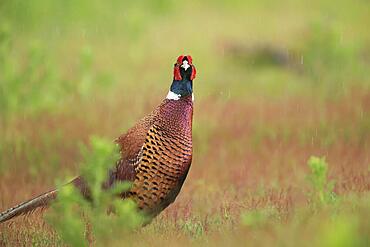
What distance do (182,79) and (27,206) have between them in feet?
5.00

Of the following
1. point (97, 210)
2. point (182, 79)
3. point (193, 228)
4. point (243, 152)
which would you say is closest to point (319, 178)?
point (193, 228)

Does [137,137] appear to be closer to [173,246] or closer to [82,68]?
[173,246]

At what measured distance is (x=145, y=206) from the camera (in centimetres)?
592

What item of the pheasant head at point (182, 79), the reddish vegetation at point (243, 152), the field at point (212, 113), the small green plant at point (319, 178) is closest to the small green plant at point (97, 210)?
the field at point (212, 113)

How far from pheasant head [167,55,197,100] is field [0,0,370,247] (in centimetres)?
101

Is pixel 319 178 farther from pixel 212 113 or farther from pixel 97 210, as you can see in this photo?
pixel 212 113

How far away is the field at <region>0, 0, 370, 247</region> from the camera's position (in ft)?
18.4

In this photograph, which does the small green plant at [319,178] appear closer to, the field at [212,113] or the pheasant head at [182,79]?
the field at [212,113]

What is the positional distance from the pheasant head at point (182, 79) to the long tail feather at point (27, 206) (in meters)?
1.19

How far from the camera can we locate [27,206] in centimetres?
597

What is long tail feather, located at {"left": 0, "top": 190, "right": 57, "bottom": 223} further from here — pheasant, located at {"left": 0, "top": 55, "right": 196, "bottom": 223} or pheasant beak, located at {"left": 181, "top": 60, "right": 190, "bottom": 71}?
pheasant beak, located at {"left": 181, "top": 60, "right": 190, "bottom": 71}

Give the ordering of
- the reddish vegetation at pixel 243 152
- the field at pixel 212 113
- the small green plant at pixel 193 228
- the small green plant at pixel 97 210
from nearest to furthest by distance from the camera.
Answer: the small green plant at pixel 97 210
the field at pixel 212 113
the small green plant at pixel 193 228
the reddish vegetation at pixel 243 152

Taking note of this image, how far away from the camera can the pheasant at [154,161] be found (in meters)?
5.89

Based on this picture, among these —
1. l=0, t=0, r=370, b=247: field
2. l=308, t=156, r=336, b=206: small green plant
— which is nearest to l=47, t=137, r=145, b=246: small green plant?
l=0, t=0, r=370, b=247: field
